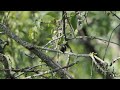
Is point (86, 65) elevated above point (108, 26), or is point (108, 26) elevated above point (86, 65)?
point (108, 26)

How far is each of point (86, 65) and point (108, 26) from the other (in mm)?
498

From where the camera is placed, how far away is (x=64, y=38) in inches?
72.6

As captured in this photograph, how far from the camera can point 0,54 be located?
5.30ft

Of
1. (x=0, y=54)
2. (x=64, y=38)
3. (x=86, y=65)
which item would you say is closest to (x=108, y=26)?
(x=86, y=65)
